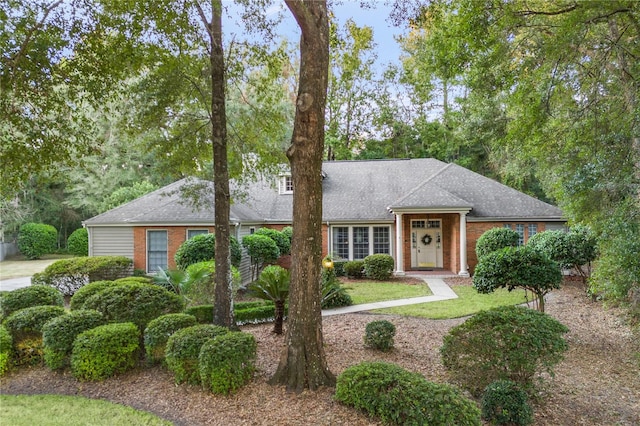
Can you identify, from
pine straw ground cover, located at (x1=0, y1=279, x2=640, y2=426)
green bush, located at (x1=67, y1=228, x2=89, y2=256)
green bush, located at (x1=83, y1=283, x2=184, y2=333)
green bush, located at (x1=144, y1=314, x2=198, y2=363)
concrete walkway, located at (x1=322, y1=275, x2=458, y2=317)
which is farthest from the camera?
green bush, located at (x1=67, y1=228, x2=89, y2=256)

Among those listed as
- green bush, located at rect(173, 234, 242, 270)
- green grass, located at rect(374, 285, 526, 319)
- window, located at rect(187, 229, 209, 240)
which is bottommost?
green grass, located at rect(374, 285, 526, 319)

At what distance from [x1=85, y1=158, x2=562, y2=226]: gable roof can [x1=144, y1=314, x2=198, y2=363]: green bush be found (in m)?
7.94

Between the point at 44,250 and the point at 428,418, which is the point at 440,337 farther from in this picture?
the point at 44,250

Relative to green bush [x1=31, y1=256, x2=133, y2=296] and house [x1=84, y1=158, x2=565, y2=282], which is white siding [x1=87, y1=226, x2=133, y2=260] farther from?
green bush [x1=31, y1=256, x2=133, y2=296]

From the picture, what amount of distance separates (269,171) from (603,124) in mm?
7900

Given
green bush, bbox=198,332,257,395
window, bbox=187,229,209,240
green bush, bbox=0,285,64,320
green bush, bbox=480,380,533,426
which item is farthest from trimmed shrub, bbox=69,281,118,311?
green bush, bbox=480,380,533,426

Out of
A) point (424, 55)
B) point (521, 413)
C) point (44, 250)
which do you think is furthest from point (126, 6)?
point (44, 250)

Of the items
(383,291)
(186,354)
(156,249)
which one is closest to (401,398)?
(186,354)

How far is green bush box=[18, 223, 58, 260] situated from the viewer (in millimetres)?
28219

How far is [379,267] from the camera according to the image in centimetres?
1595

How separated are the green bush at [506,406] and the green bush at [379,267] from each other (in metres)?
11.4

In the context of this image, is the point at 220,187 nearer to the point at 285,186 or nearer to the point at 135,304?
the point at 135,304

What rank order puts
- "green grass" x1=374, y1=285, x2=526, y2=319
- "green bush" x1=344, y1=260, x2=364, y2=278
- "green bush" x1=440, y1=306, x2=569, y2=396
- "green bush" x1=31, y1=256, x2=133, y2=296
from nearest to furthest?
"green bush" x1=440, y1=306, x2=569, y2=396, "green grass" x1=374, y1=285, x2=526, y2=319, "green bush" x1=31, y1=256, x2=133, y2=296, "green bush" x1=344, y1=260, x2=364, y2=278

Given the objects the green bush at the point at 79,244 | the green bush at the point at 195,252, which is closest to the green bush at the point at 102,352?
the green bush at the point at 195,252
